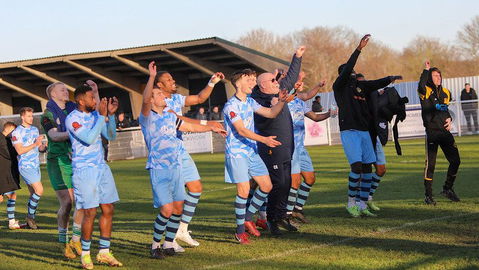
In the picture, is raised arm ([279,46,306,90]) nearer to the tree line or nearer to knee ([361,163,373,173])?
knee ([361,163,373,173])

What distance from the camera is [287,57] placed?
89625mm

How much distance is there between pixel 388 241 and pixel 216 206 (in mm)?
6534

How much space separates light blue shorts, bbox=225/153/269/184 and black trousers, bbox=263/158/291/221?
1.20 ft

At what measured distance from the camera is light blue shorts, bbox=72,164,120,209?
847cm

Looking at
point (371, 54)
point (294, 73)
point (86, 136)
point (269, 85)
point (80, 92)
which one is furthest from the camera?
point (371, 54)

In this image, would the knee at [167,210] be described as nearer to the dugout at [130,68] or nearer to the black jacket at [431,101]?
the black jacket at [431,101]

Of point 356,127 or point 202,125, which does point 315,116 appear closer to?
point 356,127

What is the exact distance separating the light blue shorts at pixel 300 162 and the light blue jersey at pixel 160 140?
8.58ft

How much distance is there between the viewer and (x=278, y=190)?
10031 millimetres

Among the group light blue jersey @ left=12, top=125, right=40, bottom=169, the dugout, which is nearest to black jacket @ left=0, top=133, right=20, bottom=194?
light blue jersey @ left=12, top=125, right=40, bottom=169

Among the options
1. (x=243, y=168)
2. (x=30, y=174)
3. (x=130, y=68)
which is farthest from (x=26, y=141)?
(x=130, y=68)

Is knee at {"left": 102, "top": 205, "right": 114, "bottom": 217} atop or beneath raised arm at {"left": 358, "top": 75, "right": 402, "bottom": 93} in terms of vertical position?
beneath

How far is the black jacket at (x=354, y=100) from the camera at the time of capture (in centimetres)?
1127

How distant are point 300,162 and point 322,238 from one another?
218cm
